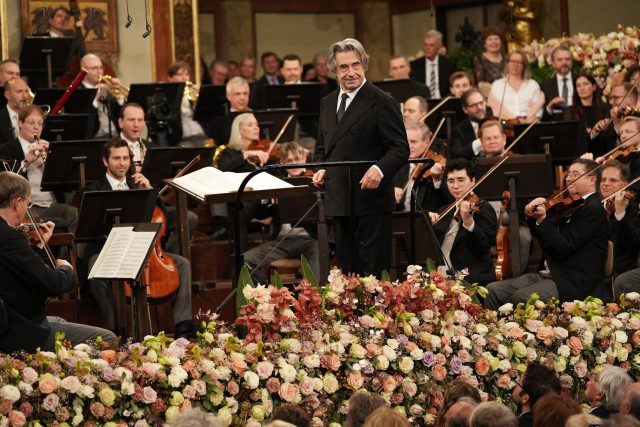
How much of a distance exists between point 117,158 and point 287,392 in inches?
124

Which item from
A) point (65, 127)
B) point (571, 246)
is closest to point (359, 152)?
point (571, 246)

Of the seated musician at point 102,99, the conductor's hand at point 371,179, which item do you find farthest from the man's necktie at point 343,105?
the seated musician at point 102,99

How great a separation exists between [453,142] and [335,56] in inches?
139

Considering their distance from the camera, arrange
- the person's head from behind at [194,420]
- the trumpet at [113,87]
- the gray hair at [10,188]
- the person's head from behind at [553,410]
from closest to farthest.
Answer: the person's head from behind at [194,420] → the person's head from behind at [553,410] → the gray hair at [10,188] → the trumpet at [113,87]

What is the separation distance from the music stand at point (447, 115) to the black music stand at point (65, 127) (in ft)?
8.46

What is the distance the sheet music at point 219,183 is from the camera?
5570 mm

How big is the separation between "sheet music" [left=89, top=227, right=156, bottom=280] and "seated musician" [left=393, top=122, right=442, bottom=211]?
2317mm

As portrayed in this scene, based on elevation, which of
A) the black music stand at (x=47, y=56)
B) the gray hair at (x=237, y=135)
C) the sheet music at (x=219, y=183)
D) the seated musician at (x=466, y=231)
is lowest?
the seated musician at (x=466, y=231)

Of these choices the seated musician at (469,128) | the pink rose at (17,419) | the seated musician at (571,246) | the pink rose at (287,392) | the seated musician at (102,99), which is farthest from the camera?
the seated musician at (102,99)

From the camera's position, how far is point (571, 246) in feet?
22.5

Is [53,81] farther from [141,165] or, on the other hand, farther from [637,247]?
[637,247]

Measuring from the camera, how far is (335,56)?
5879mm

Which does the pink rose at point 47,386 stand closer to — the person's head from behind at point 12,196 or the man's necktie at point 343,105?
the person's head from behind at point 12,196

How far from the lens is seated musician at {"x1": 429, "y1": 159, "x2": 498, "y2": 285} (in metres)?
7.18
